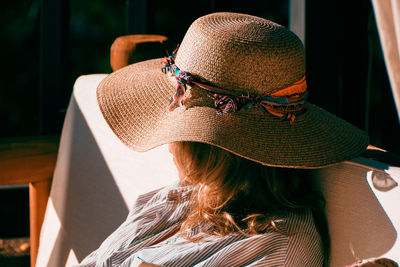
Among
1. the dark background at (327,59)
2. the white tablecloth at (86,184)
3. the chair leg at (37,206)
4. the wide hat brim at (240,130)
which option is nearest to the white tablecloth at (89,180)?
the white tablecloth at (86,184)

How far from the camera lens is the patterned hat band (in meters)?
1.03

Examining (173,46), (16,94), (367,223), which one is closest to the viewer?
(367,223)

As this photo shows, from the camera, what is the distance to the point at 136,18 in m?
2.46

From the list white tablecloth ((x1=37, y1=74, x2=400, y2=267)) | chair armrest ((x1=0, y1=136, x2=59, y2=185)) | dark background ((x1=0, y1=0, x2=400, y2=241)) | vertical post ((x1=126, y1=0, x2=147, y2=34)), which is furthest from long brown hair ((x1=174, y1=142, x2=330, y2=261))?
vertical post ((x1=126, y1=0, x2=147, y2=34))

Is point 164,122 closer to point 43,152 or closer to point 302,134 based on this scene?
point 302,134

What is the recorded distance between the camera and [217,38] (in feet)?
3.43

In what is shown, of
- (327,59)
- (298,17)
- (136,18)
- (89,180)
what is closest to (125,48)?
(89,180)

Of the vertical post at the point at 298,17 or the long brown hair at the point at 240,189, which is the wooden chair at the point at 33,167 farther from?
the vertical post at the point at 298,17

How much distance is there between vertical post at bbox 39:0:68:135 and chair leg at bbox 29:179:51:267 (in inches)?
19.6

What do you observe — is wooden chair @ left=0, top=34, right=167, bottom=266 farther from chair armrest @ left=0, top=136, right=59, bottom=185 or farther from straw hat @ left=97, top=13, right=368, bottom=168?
straw hat @ left=97, top=13, right=368, bottom=168

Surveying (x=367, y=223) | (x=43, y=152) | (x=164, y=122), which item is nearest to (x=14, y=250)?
(x=43, y=152)

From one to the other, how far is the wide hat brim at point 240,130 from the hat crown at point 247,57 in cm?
7

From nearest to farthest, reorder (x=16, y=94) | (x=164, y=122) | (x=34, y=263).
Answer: (x=164, y=122) → (x=34, y=263) → (x=16, y=94)

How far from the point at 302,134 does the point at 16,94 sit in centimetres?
349
